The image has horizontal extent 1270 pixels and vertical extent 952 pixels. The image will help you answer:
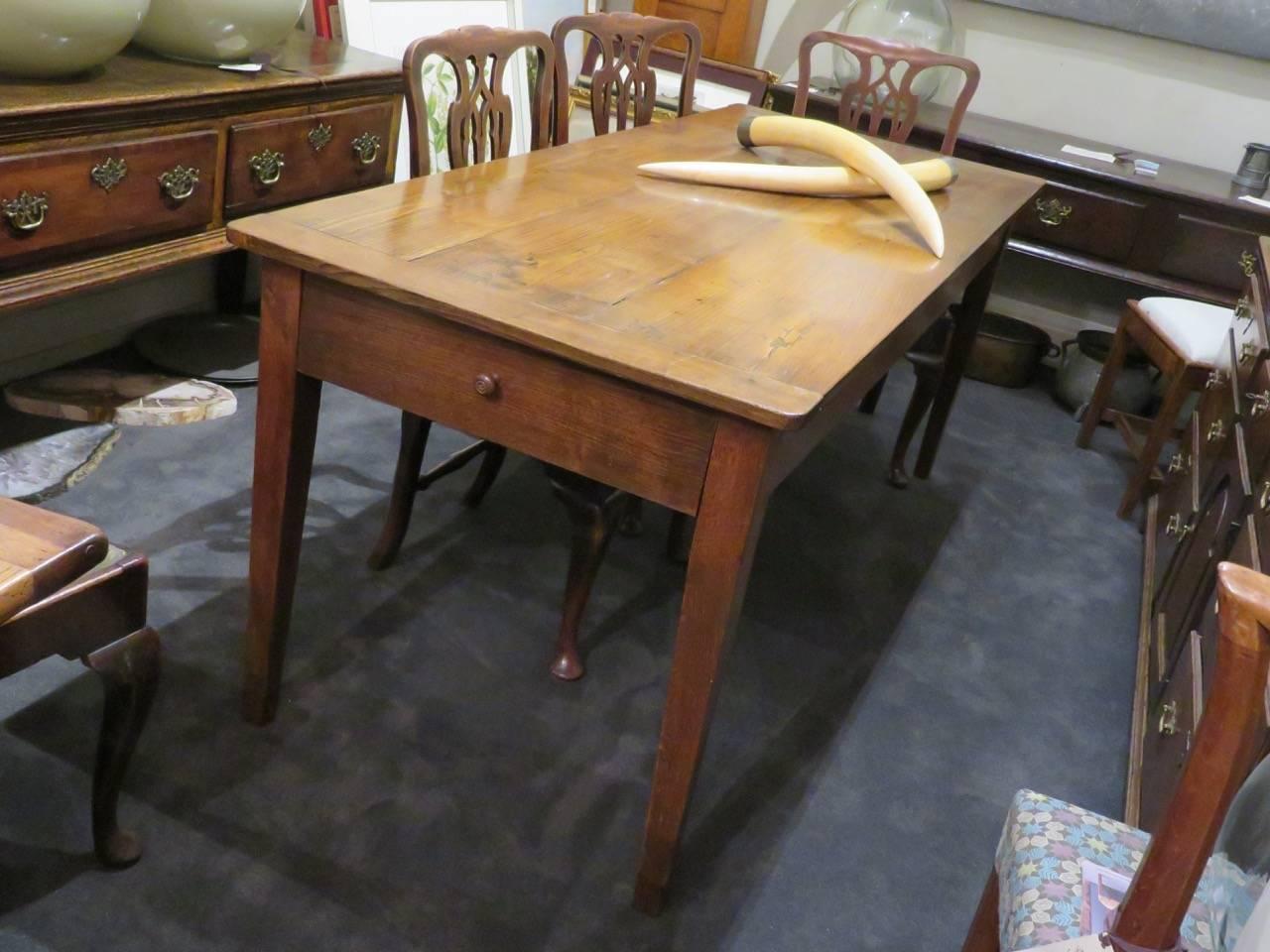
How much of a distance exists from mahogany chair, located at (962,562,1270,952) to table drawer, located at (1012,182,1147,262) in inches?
93.2

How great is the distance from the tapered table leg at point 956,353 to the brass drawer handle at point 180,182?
1625 millimetres

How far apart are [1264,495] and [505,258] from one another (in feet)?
3.59

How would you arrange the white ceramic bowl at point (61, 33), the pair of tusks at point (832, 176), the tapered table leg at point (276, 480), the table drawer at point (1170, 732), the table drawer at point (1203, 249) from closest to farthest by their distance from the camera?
the tapered table leg at point (276, 480) → the table drawer at point (1170, 732) → the white ceramic bowl at point (61, 33) → the pair of tusks at point (832, 176) → the table drawer at point (1203, 249)

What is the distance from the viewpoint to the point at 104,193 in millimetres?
1866

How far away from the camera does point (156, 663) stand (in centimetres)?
123

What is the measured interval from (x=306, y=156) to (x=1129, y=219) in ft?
7.37

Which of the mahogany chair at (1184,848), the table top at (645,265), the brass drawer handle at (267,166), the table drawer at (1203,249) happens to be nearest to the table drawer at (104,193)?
the brass drawer handle at (267,166)

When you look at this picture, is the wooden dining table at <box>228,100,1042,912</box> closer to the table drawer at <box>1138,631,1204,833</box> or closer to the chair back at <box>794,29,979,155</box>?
the table drawer at <box>1138,631,1204,833</box>

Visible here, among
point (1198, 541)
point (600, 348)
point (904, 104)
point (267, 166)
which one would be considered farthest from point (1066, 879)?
point (904, 104)

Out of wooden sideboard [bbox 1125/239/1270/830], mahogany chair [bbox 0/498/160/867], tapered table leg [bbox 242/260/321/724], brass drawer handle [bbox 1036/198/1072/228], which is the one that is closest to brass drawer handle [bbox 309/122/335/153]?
tapered table leg [bbox 242/260/321/724]

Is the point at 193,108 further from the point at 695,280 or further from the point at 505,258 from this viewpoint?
the point at 695,280

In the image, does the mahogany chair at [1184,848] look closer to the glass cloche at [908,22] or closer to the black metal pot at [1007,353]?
the black metal pot at [1007,353]

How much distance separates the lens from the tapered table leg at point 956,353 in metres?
2.52

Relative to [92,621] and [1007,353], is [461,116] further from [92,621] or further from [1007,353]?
[1007,353]
